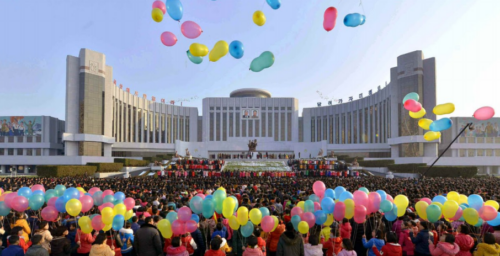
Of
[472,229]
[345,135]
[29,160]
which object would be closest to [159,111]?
[29,160]

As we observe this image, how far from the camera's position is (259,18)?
962 cm

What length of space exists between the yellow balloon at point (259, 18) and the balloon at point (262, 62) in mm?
887

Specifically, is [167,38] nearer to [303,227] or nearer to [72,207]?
[72,207]

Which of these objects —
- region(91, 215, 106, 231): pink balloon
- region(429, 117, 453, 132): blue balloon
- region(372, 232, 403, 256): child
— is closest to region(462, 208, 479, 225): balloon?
region(372, 232, 403, 256): child

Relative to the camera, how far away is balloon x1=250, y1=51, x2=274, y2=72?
972 centimetres

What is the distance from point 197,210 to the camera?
6.86 m

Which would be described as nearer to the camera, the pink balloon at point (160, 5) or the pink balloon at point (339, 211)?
the pink balloon at point (339, 211)

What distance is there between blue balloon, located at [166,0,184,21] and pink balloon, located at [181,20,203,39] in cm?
37

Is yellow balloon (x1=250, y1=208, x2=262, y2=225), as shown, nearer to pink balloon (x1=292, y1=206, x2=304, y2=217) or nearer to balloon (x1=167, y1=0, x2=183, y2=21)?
pink balloon (x1=292, y1=206, x2=304, y2=217)

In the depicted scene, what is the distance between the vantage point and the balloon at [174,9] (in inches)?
365

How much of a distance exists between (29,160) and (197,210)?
46737 millimetres

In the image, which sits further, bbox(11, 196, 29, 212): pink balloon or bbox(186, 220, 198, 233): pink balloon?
bbox(11, 196, 29, 212): pink balloon

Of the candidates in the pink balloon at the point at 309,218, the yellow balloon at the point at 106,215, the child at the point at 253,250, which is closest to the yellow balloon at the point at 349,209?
the pink balloon at the point at 309,218

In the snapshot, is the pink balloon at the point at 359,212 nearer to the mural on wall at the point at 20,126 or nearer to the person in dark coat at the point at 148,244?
the person in dark coat at the point at 148,244
